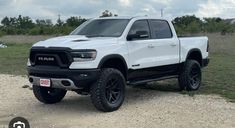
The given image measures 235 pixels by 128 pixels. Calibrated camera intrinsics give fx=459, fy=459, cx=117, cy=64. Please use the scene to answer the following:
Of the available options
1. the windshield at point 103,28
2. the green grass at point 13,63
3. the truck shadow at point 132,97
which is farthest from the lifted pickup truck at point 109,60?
the green grass at point 13,63

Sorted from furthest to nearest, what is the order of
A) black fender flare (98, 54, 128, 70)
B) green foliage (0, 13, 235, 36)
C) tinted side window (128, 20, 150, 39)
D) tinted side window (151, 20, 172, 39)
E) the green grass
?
green foliage (0, 13, 235, 36), the green grass, tinted side window (151, 20, 172, 39), tinted side window (128, 20, 150, 39), black fender flare (98, 54, 128, 70)

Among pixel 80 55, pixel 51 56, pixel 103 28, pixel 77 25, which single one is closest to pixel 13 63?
pixel 103 28

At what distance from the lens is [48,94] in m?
9.72

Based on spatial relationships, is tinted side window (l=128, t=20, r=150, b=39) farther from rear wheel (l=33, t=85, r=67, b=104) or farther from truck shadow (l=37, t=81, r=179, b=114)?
rear wheel (l=33, t=85, r=67, b=104)

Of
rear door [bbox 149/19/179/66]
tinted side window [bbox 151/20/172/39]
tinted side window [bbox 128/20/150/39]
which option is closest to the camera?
tinted side window [bbox 128/20/150/39]

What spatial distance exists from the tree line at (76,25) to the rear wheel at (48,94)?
6.56m

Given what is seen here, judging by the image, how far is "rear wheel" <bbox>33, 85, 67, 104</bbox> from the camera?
377 inches

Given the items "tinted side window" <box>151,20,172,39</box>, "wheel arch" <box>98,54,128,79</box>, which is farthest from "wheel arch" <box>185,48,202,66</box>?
"wheel arch" <box>98,54,128,79</box>

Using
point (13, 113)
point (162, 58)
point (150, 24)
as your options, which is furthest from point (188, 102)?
point (13, 113)

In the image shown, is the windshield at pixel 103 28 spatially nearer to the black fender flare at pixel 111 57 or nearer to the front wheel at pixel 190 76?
the black fender flare at pixel 111 57

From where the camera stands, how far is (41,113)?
875 centimetres

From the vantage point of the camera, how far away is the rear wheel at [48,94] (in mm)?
9578

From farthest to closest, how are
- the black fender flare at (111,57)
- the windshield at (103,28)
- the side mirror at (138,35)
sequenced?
the windshield at (103,28), the side mirror at (138,35), the black fender flare at (111,57)

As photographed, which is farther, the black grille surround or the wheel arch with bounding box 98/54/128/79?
the wheel arch with bounding box 98/54/128/79
